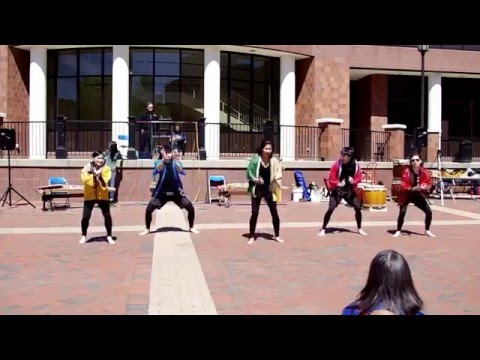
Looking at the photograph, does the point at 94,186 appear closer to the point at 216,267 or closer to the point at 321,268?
the point at 216,267

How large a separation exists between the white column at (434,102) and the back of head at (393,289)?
2416 cm

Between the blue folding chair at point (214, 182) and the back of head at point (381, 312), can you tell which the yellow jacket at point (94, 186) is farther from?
the blue folding chair at point (214, 182)

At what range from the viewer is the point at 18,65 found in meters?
21.2

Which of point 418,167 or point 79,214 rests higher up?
point 418,167

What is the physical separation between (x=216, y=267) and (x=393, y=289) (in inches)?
204

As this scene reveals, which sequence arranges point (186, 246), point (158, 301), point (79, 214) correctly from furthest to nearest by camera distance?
point (79, 214) → point (186, 246) → point (158, 301)

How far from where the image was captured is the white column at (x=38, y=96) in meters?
20.5

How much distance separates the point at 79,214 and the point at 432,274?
10.0 metres

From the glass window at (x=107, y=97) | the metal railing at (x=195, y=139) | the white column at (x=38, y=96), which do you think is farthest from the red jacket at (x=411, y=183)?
the white column at (x=38, y=96)

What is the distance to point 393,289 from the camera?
2.80 m

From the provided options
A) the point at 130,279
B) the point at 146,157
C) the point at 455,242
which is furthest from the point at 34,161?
the point at 455,242

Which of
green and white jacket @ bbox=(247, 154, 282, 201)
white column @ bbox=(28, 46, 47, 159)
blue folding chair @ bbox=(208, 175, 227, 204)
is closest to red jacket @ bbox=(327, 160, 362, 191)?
green and white jacket @ bbox=(247, 154, 282, 201)
